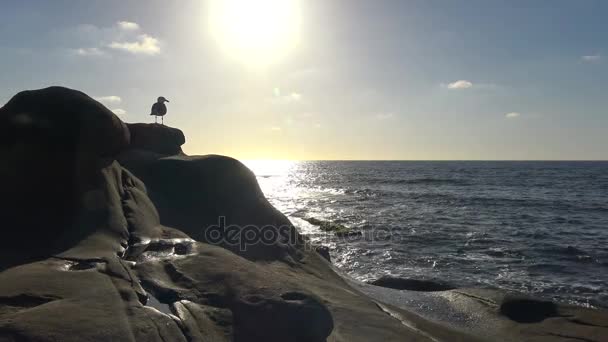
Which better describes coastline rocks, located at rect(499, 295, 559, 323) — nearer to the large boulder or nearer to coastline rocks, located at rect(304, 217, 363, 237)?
the large boulder

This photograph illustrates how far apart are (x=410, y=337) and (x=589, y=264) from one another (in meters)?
14.1

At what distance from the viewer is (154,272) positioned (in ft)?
21.6

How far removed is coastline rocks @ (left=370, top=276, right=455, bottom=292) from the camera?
13.8 meters

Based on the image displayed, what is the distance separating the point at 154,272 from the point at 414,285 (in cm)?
989

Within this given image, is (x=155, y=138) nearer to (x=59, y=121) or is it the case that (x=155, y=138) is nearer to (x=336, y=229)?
(x=59, y=121)

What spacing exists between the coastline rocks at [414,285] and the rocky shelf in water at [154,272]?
2.84ft

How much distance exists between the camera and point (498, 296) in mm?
12055

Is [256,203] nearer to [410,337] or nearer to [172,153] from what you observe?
[172,153]

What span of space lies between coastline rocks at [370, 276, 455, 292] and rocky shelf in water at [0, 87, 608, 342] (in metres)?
0.86

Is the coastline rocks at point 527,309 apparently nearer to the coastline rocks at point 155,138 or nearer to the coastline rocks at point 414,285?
the coastline rocks at point 414,285

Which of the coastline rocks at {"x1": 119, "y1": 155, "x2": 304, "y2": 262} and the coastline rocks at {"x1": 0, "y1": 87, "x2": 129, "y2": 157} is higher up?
the coastline rocks at {"x1": 0, "y1": 87, "x2": 129, "y2": 157}

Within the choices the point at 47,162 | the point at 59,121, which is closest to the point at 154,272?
the point at 47,162

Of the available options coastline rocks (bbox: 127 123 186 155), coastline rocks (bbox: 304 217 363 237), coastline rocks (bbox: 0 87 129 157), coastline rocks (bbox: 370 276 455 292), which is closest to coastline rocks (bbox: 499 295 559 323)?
coastline rocks (bbox: 370 276 455 292)

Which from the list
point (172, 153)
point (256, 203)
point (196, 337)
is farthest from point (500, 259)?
point (196, 337)
